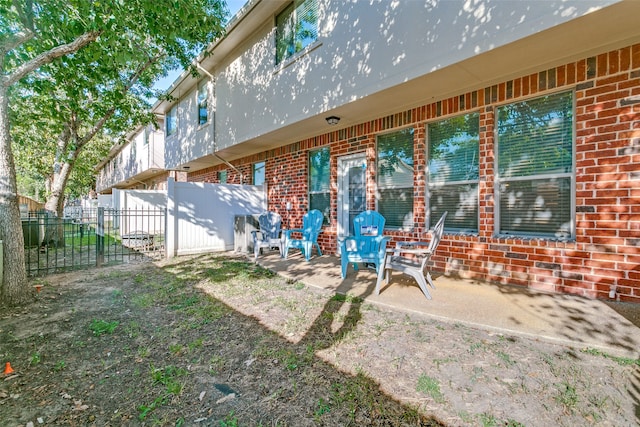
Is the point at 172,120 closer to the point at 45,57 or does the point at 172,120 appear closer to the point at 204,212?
the point at 204,212

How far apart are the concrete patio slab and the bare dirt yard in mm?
111

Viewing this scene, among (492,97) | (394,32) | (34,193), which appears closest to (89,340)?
(394,32)

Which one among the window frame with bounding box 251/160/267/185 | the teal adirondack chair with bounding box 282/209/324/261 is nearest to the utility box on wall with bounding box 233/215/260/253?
the teal adirondack chair with bounding box 282/209/324/261

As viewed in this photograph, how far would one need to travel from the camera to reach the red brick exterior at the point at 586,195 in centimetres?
323

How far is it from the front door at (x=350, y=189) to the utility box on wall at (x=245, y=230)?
→ 7.68ft

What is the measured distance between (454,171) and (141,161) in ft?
56.7

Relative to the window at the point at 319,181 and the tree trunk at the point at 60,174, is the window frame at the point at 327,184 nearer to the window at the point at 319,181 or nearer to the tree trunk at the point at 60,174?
the window at the point at 319,181

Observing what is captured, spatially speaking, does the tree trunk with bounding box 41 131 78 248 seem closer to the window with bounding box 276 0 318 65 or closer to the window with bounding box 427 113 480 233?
the window with bounding box 276 0 318 65

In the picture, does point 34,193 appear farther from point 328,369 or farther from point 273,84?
point 328,369

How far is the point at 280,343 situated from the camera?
2.69 metres

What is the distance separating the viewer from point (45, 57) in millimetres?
3996

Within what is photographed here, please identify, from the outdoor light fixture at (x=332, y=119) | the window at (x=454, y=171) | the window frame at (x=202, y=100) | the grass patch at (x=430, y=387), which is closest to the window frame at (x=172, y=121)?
the window frame at (x=202, y=100)

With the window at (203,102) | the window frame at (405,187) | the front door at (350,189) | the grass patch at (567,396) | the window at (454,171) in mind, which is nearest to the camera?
the grass patch at (567,396)

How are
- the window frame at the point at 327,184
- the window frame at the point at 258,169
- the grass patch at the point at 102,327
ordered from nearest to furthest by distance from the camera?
the grass patch at the point at 102,327 < the window frame at the point at 327,184 < the window frame at the point at 258,169
